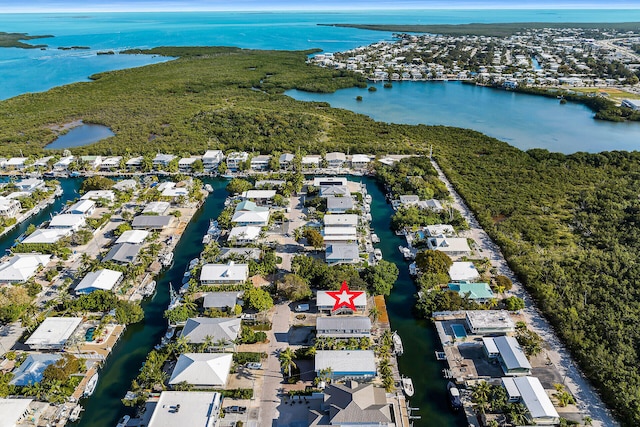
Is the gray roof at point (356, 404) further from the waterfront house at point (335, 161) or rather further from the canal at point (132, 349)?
the waterfront house at point (335, 161)

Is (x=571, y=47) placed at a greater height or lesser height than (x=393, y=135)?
greater

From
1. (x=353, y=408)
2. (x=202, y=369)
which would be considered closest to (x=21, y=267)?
(x=202, y=369)

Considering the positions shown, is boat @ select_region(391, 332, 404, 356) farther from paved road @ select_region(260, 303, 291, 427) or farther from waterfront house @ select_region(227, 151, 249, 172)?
waterfront house @ select_region(227, 151, 249, 172)

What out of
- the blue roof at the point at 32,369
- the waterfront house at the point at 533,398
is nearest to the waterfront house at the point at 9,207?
the blue roof at the point at 32,369

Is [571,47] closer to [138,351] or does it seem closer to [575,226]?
[575,226]

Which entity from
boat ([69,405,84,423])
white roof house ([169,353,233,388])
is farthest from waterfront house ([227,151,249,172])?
boat ([69,405,84,423])

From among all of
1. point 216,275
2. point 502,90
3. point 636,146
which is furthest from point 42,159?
point 502,90
